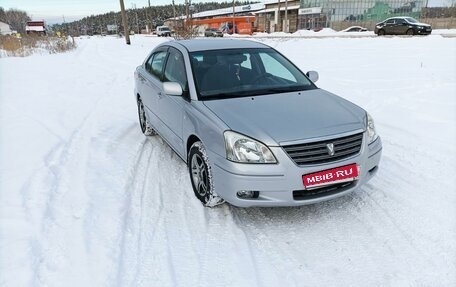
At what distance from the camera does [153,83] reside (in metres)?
5.14

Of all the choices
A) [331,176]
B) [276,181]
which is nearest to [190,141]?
[276,181]

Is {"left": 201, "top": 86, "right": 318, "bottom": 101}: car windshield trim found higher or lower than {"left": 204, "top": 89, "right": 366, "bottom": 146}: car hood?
higher

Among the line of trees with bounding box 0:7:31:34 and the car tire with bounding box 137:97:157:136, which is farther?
the line of trees with bounding box 0:7:31:34

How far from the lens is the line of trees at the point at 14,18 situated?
82.2 metres

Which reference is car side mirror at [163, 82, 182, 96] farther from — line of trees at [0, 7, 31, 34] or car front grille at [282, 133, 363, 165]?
line of trees at [0, 7, 31, 34]

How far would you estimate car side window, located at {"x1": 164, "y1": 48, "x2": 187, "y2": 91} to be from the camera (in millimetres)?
4200

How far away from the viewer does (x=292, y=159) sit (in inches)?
118

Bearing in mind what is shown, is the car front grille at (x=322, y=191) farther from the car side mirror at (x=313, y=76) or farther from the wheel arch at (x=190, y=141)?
the car side mirror at (x=313, y=76)

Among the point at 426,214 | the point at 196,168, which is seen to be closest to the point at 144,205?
the point at 196,168

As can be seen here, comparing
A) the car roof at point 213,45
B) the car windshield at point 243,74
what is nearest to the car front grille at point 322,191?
the car windshield at point 243,74

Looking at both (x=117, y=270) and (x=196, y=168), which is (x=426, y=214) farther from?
(x=117, y=270)

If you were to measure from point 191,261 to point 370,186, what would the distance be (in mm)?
2205

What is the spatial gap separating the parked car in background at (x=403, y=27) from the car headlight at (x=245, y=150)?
24.2m

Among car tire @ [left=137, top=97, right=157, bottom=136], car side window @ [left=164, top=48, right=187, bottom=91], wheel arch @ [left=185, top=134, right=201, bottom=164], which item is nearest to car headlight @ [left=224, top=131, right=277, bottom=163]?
wheel arch @ [left=185, top=134, right=201, bottom=164]
